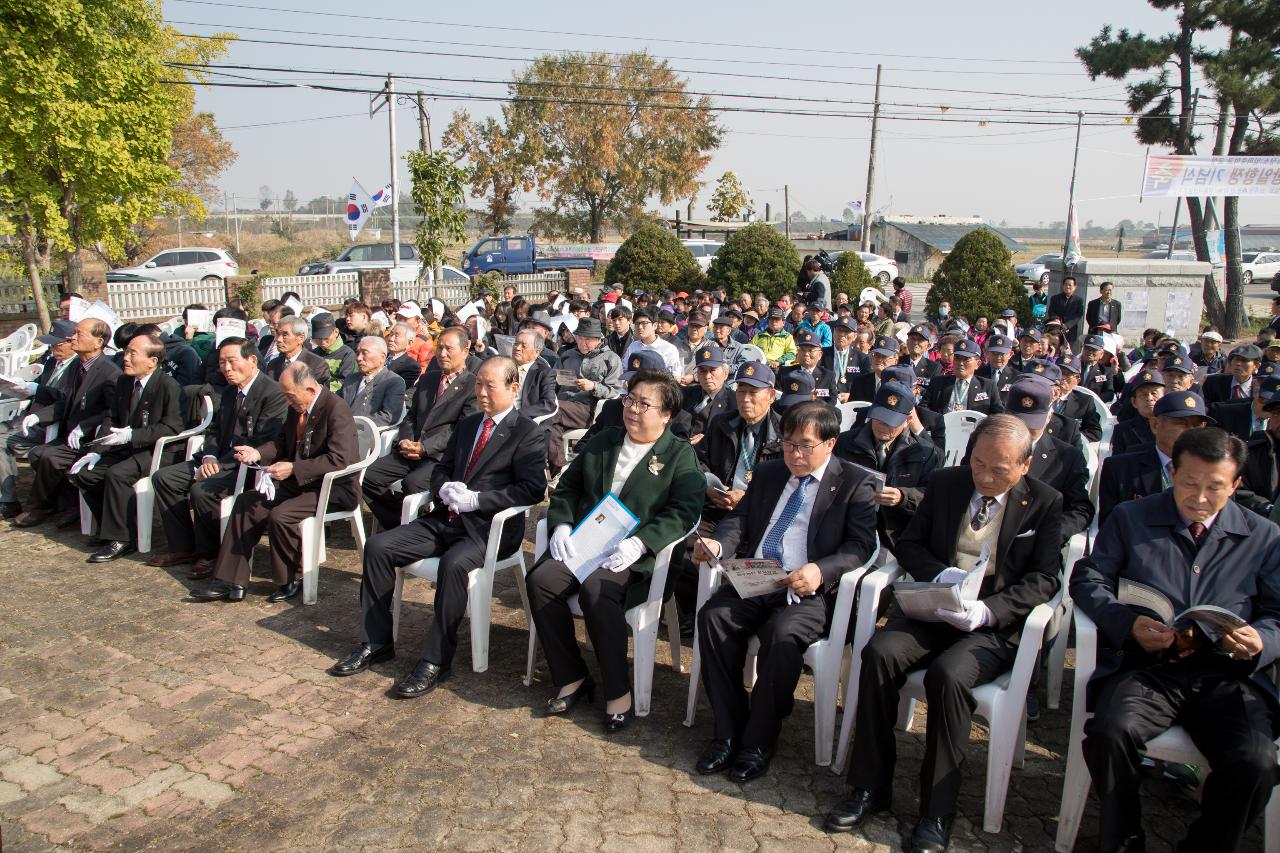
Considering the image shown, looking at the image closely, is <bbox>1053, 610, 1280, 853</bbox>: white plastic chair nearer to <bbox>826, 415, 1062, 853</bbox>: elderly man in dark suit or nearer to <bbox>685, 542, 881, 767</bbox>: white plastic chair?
<bbox>826, 415, 1062, 853</bbox>: elderly man in dark suit

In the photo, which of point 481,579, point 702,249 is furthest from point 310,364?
point 702,249

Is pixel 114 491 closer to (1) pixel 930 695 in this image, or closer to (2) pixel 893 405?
(2) pixel 893 405

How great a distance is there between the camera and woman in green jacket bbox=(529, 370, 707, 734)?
13.5ft

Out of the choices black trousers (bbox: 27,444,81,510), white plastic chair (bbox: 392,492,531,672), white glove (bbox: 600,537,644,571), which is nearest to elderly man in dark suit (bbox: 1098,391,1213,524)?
white glove (bbox: 600,537,644,571)

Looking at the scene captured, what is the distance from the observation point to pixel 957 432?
19.4 ft

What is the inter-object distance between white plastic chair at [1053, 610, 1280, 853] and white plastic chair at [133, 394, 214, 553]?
5.78 meters

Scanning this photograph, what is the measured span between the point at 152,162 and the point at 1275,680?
15.2m

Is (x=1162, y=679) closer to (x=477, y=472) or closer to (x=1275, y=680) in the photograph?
(x=1275, y=680)

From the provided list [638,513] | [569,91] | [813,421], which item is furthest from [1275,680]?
[569,91]

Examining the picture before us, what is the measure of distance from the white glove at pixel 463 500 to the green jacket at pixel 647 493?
1.44ft

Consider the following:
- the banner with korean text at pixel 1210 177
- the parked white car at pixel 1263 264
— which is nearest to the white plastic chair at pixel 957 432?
the banner with korean text at pixel 1210 177

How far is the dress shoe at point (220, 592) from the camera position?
5.47 m

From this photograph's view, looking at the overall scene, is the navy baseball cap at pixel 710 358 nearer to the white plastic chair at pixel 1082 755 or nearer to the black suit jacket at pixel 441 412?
the black suit jacket at pixel 441 412

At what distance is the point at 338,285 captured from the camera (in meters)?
19.0
